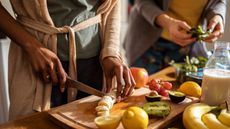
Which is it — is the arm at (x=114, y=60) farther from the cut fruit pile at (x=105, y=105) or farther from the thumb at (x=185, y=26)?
the thumb at (x=185, y=26)

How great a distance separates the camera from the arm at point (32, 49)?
89cm

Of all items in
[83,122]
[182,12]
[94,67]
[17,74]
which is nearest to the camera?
[83,122]

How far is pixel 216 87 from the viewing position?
0.91 metres

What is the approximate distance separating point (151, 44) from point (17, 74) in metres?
0.75

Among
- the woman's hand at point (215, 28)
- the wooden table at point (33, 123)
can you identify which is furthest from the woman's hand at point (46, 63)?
the woman's hand at point (215, 28)

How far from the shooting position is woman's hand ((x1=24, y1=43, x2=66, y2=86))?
0.89 meters

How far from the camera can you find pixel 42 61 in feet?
2.92

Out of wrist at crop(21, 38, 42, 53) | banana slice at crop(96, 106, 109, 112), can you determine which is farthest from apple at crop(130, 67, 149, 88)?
wrist at crop(21, 38, 42, 53)

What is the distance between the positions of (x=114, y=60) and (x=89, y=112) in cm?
19

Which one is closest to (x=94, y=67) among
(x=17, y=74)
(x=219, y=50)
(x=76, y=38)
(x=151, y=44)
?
(x=76, y=38)

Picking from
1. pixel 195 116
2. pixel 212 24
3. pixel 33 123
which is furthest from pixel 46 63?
pixel 212 24

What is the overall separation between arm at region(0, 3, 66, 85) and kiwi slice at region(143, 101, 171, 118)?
0.84ft

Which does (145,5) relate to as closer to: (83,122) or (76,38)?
(76,38)

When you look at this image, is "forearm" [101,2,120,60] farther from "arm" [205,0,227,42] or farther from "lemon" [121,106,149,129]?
"arm" [205,0,227,42]
